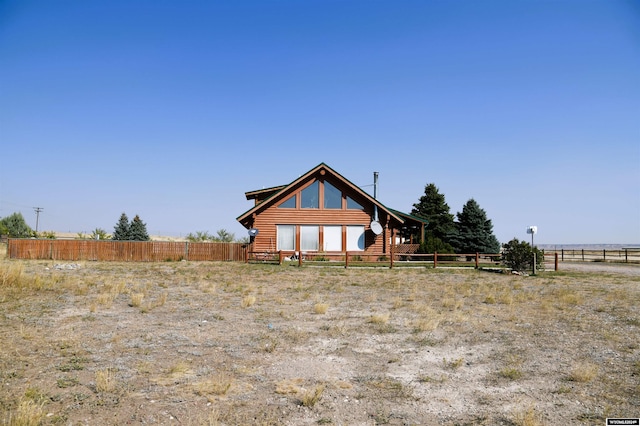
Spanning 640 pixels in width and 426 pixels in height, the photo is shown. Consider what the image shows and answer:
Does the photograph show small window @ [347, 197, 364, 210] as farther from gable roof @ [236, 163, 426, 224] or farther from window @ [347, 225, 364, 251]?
window @ [347, 225, 364, 251]

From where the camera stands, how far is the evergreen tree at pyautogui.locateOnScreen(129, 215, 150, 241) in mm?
51500

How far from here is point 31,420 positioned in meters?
5.26

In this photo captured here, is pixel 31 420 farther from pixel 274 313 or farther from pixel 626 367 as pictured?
pixel 626 367

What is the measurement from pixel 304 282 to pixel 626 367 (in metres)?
13.9

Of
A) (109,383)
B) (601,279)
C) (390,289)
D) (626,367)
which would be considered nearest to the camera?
(109,383)

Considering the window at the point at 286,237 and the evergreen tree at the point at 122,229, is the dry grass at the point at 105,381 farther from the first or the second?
the evergreen tree at the point at 122,229

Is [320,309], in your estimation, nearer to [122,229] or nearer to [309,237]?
[309,237]

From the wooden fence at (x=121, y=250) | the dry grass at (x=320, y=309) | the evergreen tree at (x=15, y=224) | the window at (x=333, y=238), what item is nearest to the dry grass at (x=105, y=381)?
the dry grass at (x=320, y=309)

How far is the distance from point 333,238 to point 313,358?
25.5 metres

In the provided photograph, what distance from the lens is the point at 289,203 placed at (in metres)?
33.6

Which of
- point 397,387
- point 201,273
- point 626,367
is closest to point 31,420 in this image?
point 397,387

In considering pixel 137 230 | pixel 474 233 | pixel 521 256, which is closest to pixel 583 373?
pixel 521 256

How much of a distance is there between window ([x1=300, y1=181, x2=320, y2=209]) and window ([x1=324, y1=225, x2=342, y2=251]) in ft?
6.28

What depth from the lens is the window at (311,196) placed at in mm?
33812
